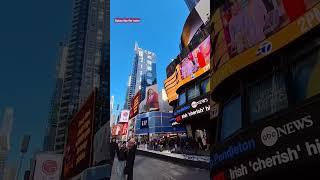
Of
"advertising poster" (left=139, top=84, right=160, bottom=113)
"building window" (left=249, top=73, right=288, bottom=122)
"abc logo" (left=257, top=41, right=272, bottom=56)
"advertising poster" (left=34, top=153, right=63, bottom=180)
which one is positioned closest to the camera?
"building window" (left=249, top=73, right=288, bottom=122)

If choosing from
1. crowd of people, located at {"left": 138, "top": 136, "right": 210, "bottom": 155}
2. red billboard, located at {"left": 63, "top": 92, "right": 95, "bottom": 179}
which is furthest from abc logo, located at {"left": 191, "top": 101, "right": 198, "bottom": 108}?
red billboard, located at {"left": 63, "top": 92, "right": 95, "bottom": 179}

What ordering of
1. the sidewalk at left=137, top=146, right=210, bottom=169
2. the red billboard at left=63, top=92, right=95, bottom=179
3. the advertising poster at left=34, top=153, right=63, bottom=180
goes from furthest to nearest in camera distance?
the advertising poster at left=34, top=153, right=63, bottom=180 < the sidewalk at left=137, top=146, right=210, bottom=169 < the red billboard at left=63, top=92, right=95, bottom=179

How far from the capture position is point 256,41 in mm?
9812

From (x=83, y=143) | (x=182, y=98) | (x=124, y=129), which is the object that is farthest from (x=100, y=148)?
(x=124, y=129)

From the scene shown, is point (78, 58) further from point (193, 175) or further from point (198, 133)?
point (193, 175)

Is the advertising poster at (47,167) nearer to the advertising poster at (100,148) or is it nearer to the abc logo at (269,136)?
the advertising poster at (100,148)

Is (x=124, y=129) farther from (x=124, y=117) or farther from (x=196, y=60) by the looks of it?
(x=196, y=60)

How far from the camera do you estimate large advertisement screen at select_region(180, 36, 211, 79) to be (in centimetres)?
3750

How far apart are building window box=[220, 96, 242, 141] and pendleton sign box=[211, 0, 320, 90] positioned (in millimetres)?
790

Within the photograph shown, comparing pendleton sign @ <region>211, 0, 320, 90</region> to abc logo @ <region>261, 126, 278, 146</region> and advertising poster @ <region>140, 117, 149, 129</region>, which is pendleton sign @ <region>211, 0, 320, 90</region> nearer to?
abc logo @ <region>261, 126, 278, 146</region>

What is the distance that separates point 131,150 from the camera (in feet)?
77.8

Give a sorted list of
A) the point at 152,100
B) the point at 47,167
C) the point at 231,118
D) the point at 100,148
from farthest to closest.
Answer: the point at 152,100 → the point at 47,167 → the point at 100,148 → the point at 231,118

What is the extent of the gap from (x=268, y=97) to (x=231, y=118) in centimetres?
187

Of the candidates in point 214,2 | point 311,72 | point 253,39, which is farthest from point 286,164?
point 214,2
